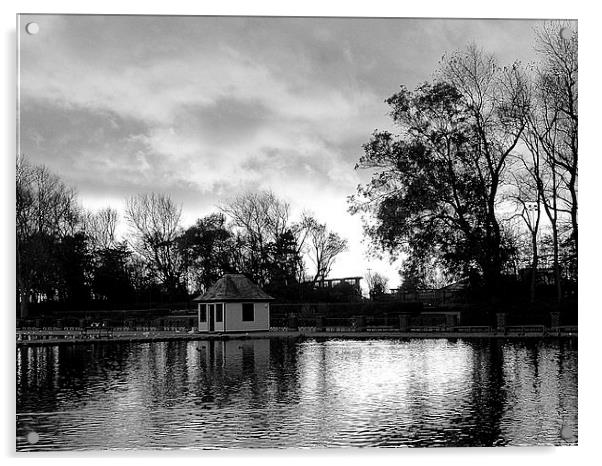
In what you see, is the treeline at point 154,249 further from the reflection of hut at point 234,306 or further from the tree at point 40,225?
the reflection of hut at point 234,306

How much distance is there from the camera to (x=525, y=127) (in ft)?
43.5

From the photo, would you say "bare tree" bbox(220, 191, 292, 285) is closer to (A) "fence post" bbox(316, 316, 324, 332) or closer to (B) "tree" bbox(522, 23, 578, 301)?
(A) "fence post" bbox(316, 316, 324, 332)

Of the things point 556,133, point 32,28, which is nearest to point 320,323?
point 556,133

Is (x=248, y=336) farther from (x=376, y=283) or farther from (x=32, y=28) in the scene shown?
(x=32, y=28)

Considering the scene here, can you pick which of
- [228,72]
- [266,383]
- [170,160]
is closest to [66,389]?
[266,383]

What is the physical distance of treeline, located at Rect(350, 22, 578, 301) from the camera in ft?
39.8

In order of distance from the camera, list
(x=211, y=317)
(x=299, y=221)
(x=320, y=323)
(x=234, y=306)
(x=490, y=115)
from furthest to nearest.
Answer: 1. (x=211, y=317)
2. (x=234, y=306)
3. (x=320, y=323)
4. (x=299, y=221)
5. (x=490, y=115)

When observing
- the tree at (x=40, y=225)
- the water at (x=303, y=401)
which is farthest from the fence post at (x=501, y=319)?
the tree at (x=40, y=225)

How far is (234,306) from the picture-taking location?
79.9 ft

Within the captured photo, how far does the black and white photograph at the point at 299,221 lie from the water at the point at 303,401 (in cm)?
5

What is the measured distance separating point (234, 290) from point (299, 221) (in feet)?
17.9

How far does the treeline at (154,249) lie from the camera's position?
13742 millimetres

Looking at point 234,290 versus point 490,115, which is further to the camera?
point 234,290

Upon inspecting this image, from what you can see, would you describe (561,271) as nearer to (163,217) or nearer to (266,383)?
(266,383)
